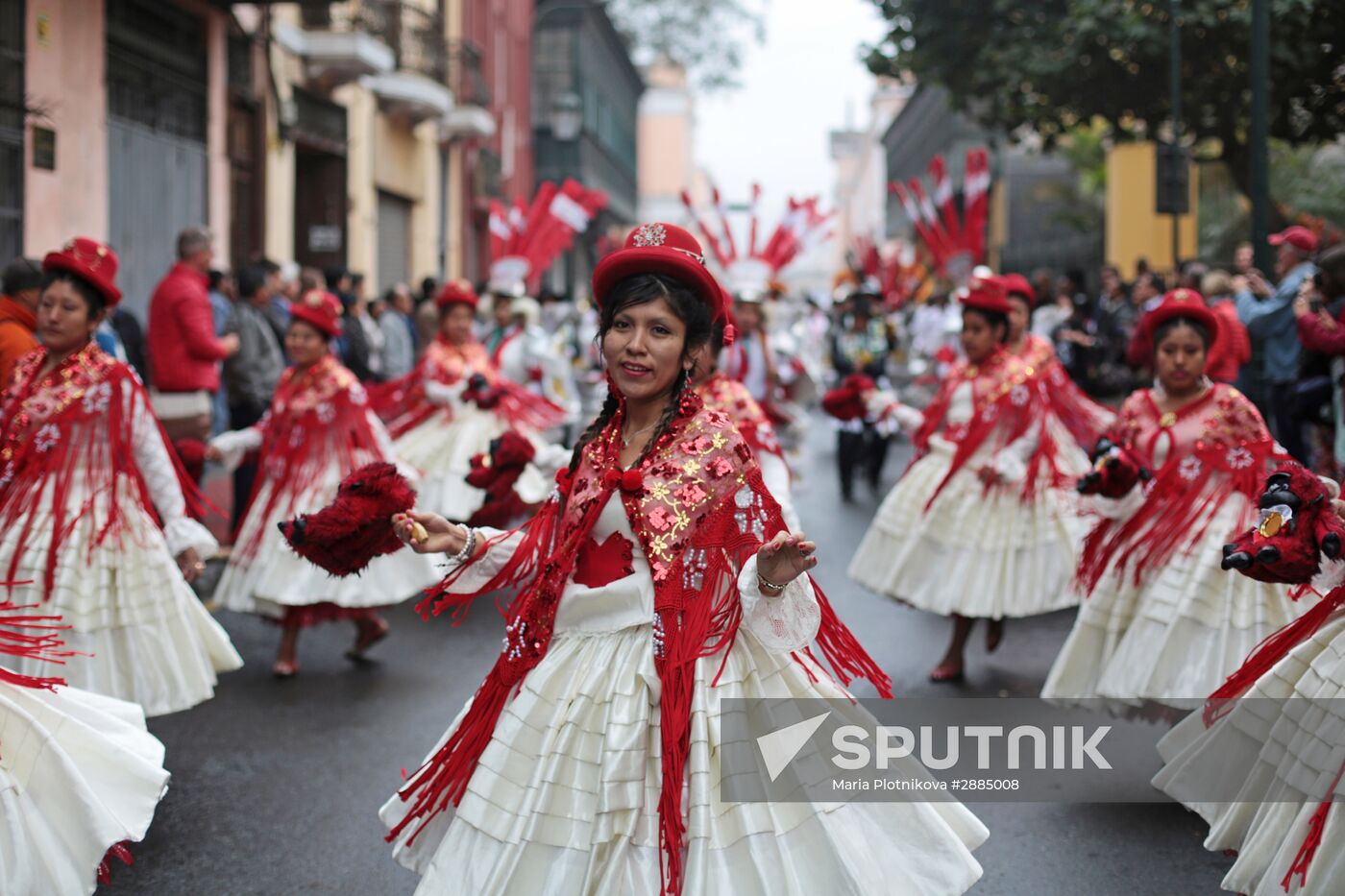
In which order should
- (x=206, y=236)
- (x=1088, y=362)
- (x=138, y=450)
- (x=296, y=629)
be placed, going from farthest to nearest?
(x=1088, y=362)
(x=206, y=236)
(x=296, y=629)
(x=138, y=450)

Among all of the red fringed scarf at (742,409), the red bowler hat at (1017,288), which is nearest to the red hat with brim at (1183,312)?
the red fringed scarf at (742,409)

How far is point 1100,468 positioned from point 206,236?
6311 mm

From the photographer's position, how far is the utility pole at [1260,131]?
Result: 8.91 m

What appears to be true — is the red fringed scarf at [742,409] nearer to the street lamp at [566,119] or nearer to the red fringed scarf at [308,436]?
the red fringed scarf at [308,436]

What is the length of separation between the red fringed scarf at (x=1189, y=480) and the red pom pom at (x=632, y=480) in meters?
2.63

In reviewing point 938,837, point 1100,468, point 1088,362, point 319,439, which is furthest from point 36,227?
point 1088,362

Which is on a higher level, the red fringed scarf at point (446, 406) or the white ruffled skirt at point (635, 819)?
the red fringed scarf at point (446, 406)

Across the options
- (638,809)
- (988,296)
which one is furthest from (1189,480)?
(638,809)

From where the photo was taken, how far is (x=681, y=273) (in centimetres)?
344

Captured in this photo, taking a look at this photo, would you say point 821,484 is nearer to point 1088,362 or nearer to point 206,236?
point 1088,362

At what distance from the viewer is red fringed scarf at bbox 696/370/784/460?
6.41 meters

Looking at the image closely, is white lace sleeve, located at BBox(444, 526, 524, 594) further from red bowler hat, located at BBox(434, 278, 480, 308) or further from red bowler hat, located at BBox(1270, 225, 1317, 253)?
red bowler hat, located at BBox(1270, 225, 1317, 253)

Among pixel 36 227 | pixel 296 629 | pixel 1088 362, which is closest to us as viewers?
pixel 296 629

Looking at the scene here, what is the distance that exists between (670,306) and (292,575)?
158 inches
